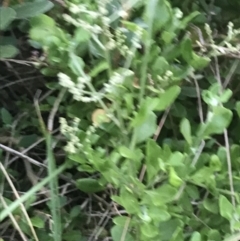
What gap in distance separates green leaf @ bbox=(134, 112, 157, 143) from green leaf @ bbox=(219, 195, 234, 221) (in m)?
0.09

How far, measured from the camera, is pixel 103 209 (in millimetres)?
582

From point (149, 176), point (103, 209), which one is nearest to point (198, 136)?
point (149, 176)

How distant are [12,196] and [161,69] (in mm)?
232

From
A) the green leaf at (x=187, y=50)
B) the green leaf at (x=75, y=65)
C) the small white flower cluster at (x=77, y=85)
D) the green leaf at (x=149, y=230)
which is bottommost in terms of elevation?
the green leaf at (x=149, y=230)

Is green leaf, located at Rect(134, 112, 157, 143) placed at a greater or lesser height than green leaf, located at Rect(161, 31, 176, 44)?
lesser

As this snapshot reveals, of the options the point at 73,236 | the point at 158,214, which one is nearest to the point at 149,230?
the point at 158,214

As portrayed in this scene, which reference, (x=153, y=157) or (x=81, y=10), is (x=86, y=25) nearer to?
(x=81, y=10)

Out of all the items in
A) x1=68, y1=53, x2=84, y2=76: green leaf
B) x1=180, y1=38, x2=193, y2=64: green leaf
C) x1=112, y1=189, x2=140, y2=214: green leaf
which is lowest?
x1=112, y1=189, x2=140, y2=214: green leaf

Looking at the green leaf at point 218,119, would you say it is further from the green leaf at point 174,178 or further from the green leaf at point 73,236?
the green leaf at point 73,236

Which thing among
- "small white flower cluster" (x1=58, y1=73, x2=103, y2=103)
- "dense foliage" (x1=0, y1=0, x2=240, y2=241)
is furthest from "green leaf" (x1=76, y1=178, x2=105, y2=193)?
"small white flower cluster" (x1=58, y1=73, x2=103, y2=103)

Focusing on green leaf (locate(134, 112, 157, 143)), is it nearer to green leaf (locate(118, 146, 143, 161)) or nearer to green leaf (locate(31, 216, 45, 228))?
green leaf (locate(118, 146, 143, 161))

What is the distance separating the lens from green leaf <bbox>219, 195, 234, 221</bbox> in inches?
18.3

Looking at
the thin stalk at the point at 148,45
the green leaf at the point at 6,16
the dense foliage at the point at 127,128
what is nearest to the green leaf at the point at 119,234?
the dense foliage at the point at 127,128

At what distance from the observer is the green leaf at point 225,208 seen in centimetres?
47
